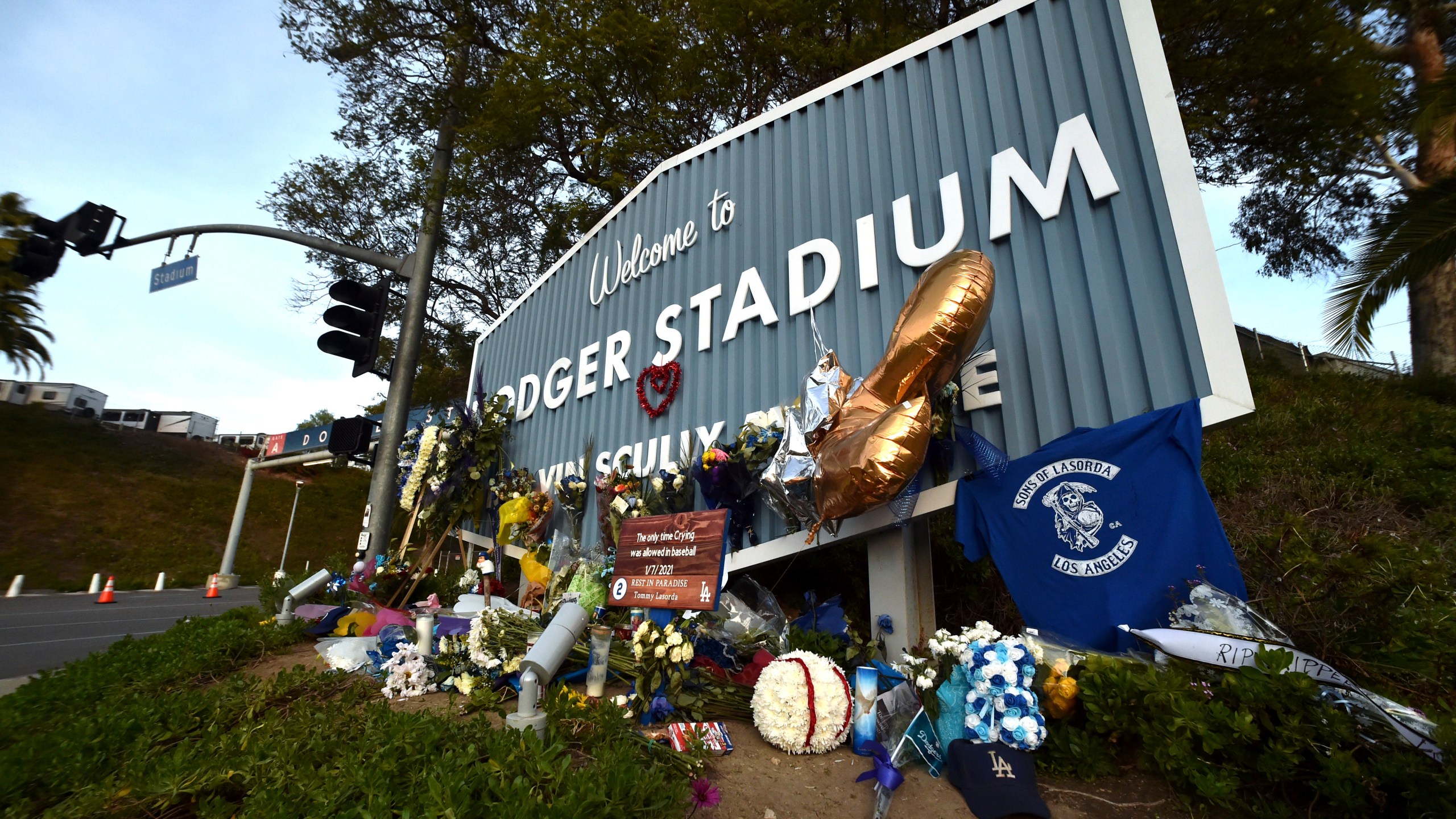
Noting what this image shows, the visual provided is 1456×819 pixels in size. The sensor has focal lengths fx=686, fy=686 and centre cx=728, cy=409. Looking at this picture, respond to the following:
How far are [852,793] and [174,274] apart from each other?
9599 millimetres

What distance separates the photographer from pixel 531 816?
6.31 ft

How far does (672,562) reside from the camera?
4012 millimetres

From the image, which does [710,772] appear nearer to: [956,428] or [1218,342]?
[956,428]

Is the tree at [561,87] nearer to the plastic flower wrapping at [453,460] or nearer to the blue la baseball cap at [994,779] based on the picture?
the plastic flower wrapping at [453,460]

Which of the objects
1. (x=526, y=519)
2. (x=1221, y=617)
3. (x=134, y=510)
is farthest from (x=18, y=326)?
(x=1221, y=617)

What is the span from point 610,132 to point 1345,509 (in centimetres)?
1133

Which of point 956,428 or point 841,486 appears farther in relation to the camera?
point 956,428

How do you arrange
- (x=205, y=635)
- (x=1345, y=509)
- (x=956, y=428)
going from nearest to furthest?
(x=956, y=428) < (x=1345, y=509) < (x=205, y=635)

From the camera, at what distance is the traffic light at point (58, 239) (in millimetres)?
7742

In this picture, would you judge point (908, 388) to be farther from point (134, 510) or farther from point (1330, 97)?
point (134, 510)

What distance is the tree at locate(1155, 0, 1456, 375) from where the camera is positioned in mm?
8977

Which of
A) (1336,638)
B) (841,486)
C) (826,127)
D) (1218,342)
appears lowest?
(1336,638)

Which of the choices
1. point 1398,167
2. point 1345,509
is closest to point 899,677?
point 1345,509

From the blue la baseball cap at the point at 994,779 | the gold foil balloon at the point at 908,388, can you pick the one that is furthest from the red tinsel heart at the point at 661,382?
the blue la baseball cap at the point at 994,779
